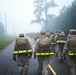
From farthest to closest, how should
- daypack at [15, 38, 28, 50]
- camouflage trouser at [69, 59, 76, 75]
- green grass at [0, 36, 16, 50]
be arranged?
green grass at [0, 36, 16, 50]
daypack at [15, 38, 28, 50]
camouflage trouser at [69, 59, 76, 75]

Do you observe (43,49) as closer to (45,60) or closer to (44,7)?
(45,60)

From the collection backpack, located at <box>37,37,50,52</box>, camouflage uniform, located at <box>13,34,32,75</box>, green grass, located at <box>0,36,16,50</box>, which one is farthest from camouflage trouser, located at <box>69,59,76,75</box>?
green grass, located at <box>0,36,16,50</box>

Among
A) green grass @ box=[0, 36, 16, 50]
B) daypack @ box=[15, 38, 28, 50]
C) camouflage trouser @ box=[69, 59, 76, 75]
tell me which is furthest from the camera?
green grass @ box=[0, 36, 16, 50]

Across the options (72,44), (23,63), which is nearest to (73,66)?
(72,44)

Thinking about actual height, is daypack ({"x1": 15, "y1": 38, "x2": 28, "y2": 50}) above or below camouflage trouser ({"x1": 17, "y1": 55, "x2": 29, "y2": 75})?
above

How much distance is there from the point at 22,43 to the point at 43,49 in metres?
0.89

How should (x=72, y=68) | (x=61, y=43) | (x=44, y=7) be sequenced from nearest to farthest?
(x=72, y=68)
(x=61, y=43)
(x=44, y=7)

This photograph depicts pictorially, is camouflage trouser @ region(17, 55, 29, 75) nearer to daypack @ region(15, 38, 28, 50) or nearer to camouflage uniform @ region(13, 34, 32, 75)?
camouflage uniform @ region(13, 34, 32, 75)

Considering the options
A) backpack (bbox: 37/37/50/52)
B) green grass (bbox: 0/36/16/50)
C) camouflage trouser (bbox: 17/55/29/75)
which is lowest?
green grass (bbox: 0/36/16/50)

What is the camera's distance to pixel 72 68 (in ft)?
28.9

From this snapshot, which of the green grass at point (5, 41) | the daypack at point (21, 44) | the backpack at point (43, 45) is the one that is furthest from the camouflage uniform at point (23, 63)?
the green grass at point (5, 41)

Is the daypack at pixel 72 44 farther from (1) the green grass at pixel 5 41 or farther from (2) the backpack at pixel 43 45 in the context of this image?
(1) the green grass at pixel 5 41

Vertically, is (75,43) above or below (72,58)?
above

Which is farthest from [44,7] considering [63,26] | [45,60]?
[45,60]
